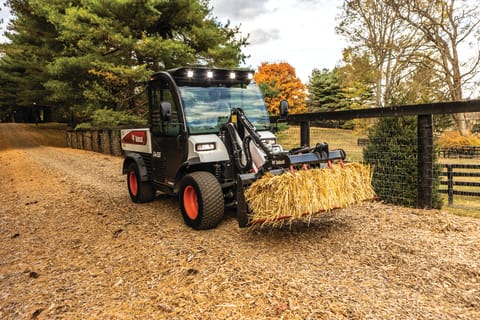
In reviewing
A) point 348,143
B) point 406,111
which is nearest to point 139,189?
point 348,143

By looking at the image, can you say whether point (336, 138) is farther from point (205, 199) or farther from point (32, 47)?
point (32, 47)

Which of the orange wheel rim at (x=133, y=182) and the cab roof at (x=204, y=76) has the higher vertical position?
the cab roof at (x=204, y=76)

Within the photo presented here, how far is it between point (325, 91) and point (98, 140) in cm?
2528

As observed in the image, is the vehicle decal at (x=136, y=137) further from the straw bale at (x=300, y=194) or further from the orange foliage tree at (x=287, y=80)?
the orange foliage tree at (x=287, y=80)

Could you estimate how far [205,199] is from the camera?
4.12 metres

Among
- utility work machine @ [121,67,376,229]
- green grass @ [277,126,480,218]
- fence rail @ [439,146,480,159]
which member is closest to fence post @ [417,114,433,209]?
green grass @ [277,126,480,218]

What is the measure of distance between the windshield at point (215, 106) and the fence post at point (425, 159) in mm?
2167

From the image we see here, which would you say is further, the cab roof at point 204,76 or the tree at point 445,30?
the tree at point 445,30

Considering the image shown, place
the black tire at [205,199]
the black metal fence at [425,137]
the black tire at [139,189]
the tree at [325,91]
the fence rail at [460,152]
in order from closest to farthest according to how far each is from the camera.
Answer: the black tire at [205,199], the black metal fence at [425,137], the fence rail at [460,152], the black tire at [139,189], the tree at [325,91]

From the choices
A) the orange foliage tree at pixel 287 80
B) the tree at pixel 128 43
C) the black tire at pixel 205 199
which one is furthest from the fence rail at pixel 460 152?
the orange foliage tree at pixel 287 80

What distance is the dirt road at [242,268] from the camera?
2596 mm

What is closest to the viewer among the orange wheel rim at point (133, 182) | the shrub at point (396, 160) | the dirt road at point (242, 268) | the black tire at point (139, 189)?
the dirt road at point (242, 268)

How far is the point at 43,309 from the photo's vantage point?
2.74 metres

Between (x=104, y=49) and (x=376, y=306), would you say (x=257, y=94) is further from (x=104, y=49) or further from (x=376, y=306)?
(x=104, y=49)
